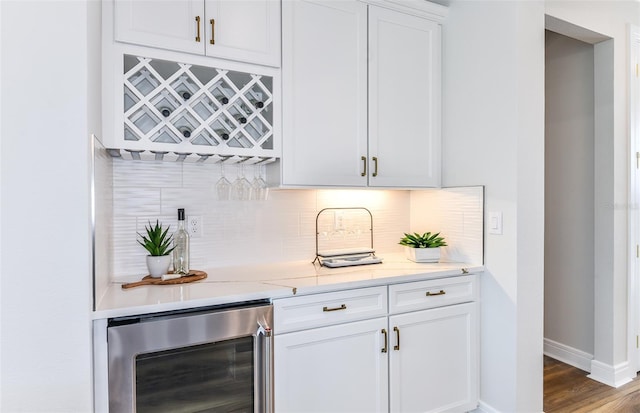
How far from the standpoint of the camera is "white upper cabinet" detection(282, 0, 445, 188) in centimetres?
196

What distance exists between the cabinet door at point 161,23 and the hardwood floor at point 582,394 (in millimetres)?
2867

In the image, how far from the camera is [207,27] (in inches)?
69.2

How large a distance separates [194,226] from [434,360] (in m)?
1.47

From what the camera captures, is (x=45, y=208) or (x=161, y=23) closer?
(x=45, y=208)

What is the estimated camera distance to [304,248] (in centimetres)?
235

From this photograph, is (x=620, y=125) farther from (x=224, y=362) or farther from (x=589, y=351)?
(x=224, y=362)

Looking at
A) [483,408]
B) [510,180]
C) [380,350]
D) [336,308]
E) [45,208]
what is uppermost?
[510,180]

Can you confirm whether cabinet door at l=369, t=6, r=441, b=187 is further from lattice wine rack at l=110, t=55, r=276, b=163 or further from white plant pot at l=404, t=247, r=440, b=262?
lattice wine rack at l=110, t=55, r=276, b=163

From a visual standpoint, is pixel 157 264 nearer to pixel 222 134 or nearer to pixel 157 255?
pixel 157 255

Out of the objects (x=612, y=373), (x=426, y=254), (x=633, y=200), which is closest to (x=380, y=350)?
(x=426, y=254)

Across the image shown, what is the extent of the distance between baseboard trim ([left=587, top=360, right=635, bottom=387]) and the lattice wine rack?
2.74 m

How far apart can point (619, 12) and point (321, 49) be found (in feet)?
7.28

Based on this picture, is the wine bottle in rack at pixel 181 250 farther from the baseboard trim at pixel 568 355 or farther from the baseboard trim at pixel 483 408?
the baseboard trim at pixel 568 355

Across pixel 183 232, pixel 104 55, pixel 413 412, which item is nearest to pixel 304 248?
pixel 183 232
